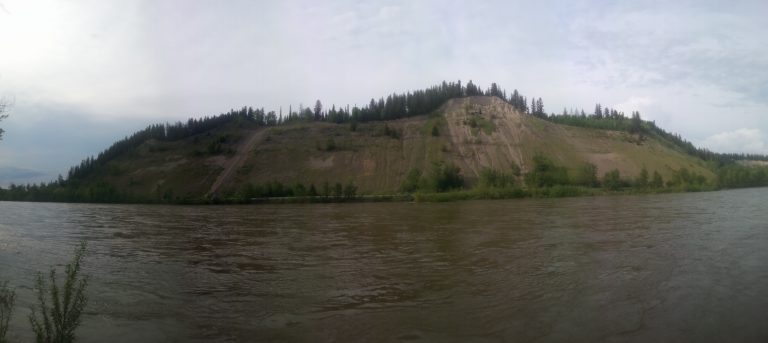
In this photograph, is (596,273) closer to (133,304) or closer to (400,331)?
(400,331)

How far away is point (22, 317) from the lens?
10.8 m

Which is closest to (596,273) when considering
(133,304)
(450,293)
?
(450,293)

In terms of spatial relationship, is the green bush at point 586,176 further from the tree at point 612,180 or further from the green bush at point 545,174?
the green bush at point 545,174

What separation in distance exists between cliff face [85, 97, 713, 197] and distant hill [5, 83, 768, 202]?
29cm

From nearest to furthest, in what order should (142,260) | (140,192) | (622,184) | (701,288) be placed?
(701,288) < (142,260) < (622,184) < (140,192)

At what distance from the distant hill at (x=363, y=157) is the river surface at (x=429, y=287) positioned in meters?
73.2

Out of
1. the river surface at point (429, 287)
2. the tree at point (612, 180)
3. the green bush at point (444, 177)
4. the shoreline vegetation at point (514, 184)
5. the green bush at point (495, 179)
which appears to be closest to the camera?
the river surface at point (429, 287)

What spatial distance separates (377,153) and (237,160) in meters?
38.9

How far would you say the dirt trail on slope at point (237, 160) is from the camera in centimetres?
10975

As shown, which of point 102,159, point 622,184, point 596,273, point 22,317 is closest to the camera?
point 22,317

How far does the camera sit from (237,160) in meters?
121

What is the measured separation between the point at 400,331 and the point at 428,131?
120m

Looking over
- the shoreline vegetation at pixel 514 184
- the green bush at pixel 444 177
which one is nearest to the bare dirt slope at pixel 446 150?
the shoreline vegetation at pixel 514 184

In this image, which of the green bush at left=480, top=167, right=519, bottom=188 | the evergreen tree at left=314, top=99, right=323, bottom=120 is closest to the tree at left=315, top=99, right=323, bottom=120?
the evergreen tree at left=314, top=99, right=323, bottom=120
